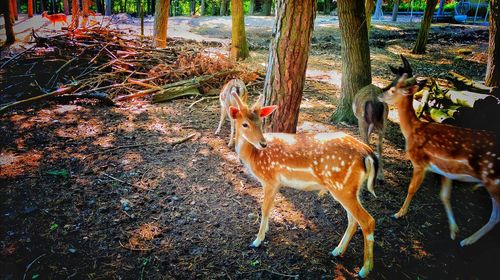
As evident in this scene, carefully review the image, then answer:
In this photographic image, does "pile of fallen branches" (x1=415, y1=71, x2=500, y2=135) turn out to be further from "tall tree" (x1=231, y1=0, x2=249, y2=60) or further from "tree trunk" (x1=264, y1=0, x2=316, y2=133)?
"tall tree" (x1=231, y1=0, x2=249, y2=60)

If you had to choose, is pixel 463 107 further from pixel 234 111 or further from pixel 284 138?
pixel 234 111

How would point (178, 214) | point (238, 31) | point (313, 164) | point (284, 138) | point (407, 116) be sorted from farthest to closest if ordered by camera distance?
point (238, 31) < point (407, 116) < point (178, 214) < point (284, 138) < point (313, 164)

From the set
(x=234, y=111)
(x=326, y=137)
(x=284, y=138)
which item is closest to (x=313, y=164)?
(x=326, y=137)

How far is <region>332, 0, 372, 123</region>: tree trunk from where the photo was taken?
20.4 feet

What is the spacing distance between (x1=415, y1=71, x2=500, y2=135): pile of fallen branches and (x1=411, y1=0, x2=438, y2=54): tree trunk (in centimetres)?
840

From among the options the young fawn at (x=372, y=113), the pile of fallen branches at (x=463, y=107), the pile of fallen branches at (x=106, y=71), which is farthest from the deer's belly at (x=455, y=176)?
the pile of fallen branches at (x=106, y=71)

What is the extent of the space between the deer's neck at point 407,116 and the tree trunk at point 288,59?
4.27 ft

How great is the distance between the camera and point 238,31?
37.3 feet

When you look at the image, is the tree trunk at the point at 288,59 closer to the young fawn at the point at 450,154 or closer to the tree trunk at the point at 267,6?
the young fawn at the point at 450,154

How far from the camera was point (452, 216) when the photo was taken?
12.5ft

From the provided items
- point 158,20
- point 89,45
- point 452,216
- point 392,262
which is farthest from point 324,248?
point 158,20

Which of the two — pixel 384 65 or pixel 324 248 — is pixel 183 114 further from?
pixel 384 65

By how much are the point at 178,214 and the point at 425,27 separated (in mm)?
13927

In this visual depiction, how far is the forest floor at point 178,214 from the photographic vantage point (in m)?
3.30
